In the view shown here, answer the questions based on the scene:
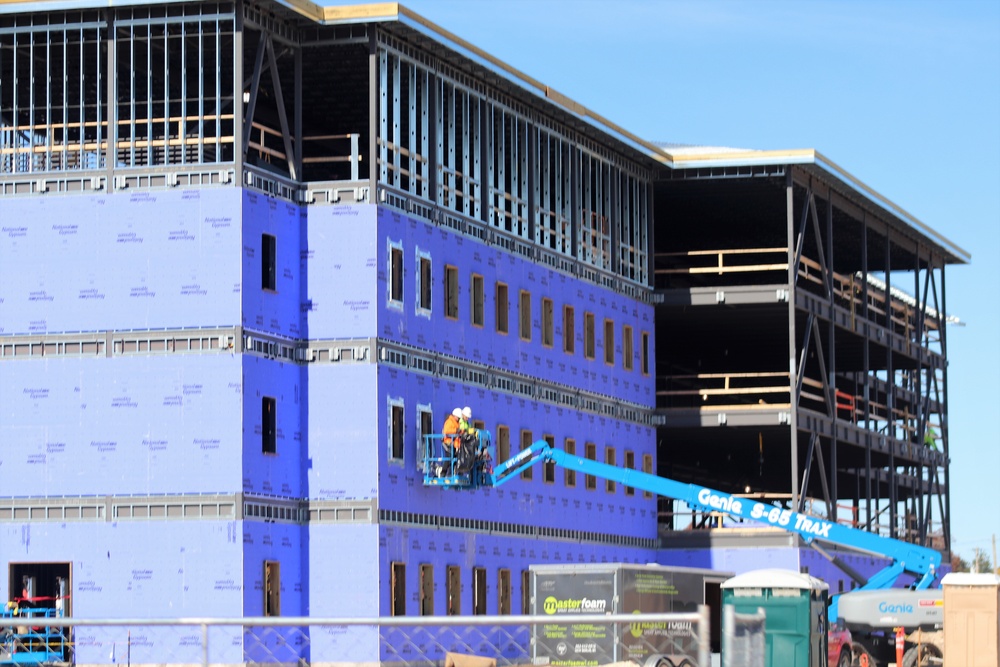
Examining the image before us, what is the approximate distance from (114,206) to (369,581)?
10.5 meters

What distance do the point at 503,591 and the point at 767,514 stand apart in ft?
24.9

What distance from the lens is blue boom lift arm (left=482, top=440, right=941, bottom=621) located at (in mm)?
→ 50531

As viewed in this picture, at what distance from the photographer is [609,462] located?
5894 cm

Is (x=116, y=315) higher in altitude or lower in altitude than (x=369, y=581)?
higher

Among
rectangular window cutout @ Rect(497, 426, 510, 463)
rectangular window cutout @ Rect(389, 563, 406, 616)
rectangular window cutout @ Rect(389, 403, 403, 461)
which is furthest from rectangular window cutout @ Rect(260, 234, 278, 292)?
rectangular window cutout @ Rect(497, 426, 510, 463)

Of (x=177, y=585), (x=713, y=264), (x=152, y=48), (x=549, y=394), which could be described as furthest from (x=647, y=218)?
(x=177, y=585)

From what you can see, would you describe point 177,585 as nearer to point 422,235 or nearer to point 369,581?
point 369,581

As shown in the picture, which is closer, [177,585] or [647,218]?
[177,585]

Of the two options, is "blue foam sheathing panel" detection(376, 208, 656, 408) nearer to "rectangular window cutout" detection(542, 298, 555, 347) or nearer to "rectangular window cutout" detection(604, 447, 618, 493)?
"rectangular window cutout" detection(542, 298, 555, 347)

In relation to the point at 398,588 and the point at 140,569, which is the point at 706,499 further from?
the point at 140,569

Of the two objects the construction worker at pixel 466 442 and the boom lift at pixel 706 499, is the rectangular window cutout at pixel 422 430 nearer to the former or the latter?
Answer: the boom lift at pixel 706 499

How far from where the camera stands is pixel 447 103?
167 feet

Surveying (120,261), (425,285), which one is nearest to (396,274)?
(425,285)

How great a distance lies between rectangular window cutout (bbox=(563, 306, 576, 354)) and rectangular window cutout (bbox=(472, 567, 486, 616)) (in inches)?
350
